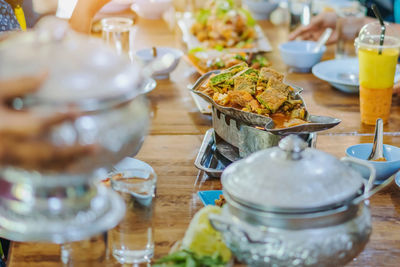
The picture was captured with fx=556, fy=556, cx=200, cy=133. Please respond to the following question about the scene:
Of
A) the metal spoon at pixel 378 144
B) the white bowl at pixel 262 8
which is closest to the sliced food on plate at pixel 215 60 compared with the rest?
the metal spoon at pixel 378 144

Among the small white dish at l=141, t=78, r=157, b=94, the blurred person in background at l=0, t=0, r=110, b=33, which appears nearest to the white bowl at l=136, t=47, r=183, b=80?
the small white dish at l=141, t=78, r=157, b=94

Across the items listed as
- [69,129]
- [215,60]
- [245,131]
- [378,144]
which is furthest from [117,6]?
[69,129]

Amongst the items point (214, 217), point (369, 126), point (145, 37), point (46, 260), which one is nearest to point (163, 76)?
point (145, 37)

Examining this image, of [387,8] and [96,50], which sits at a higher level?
[96,50]

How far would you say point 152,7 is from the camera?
3490 mm

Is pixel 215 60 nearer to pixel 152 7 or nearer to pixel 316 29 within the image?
pixel 316 29

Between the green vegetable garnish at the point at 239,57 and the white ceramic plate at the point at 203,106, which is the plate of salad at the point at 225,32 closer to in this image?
the green vegetable garnish at the point at 239,57

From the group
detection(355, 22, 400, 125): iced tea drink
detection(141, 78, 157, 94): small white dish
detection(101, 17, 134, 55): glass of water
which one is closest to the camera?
detection(355, 22, 400, 125): iced tea drink

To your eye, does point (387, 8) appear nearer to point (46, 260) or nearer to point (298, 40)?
point (298, 40)

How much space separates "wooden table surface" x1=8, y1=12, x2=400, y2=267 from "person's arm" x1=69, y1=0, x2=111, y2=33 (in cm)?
39

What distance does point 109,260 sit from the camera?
1.09 metres

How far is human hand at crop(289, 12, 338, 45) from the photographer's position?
9.60 feet

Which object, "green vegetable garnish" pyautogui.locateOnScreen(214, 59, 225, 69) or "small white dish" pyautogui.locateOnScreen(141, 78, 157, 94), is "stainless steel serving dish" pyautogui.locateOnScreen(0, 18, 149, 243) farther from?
"green vegetable garnish" pyautogui.locateOnScreen(214, 59, 225, 69)

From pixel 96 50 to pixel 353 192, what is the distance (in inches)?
18.7
